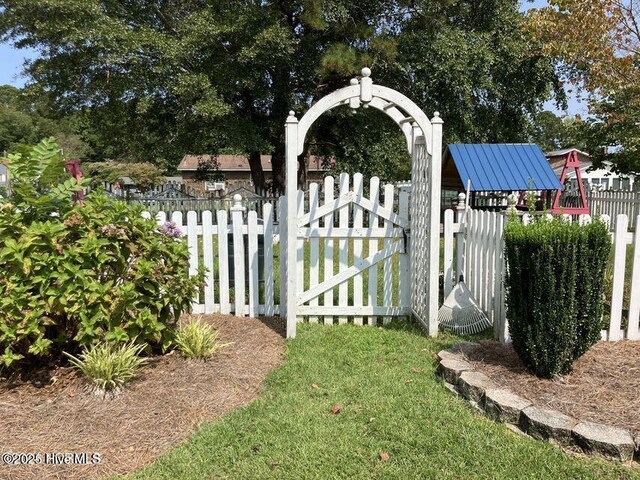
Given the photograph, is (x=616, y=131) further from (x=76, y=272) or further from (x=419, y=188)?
(x=76, y=272)

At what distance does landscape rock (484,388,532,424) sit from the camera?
10.1ft

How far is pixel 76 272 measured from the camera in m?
3.38

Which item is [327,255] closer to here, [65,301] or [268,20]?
[65,301]

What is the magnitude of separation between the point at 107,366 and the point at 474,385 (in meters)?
2.59

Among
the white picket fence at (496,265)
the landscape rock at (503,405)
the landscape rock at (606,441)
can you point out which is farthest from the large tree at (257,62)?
the landscape rock at (606,441)

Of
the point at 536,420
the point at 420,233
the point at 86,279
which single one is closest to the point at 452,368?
the point at 536,420

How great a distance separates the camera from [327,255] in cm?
536

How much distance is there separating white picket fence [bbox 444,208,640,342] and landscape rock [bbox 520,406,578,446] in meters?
1.39

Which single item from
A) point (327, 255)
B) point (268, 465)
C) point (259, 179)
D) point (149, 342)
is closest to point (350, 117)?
point (259, 179)

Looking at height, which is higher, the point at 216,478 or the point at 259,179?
the point at 259,179

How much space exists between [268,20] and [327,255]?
8722 millimetres

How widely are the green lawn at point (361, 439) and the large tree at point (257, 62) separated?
917cm

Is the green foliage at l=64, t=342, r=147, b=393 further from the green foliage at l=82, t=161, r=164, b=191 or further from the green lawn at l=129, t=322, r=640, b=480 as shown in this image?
the green foliage at l=82, t=161, r=164, b=191

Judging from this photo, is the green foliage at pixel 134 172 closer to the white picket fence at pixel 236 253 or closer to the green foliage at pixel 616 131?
the green foliage at pixel 616 131
